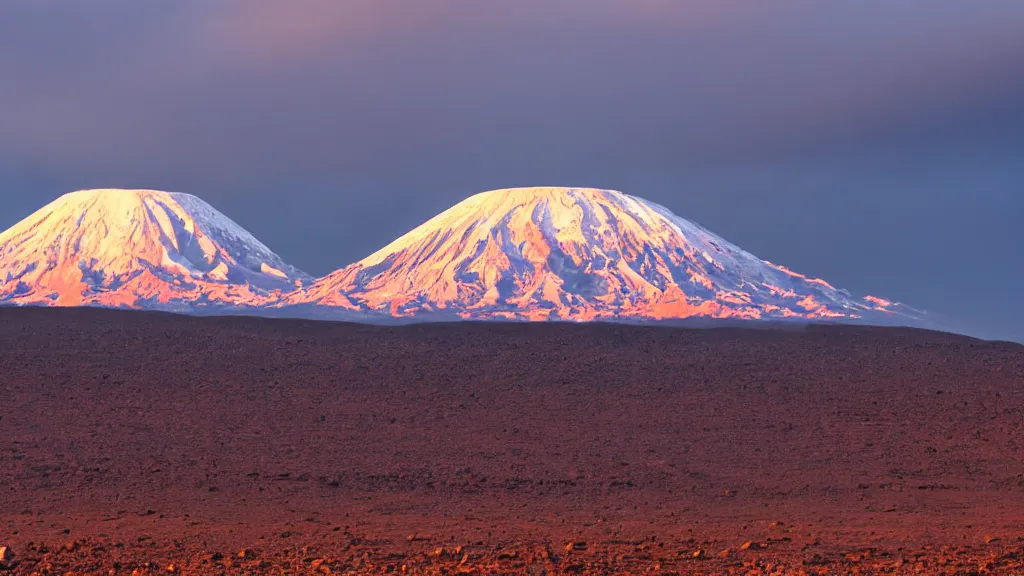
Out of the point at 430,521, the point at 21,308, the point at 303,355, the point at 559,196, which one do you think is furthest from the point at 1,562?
the point at 559,196

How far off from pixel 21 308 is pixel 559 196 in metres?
74.0

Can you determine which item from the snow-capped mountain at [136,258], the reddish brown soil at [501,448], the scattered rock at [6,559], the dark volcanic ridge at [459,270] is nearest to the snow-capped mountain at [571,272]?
the dark volcanic ridge at [459,270]

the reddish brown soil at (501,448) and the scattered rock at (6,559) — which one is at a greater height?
the reddish brown soil at (501,448)

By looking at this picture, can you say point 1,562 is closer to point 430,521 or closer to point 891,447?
point 430,521

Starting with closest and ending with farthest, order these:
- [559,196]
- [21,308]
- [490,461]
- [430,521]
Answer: [430,521] → [490,461] → [21,308] → [559,196]

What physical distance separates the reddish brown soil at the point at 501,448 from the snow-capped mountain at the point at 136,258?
269 ft

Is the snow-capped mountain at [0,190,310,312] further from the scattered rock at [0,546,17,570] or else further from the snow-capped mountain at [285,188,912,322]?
the scattered rock at [0,546,17,570]

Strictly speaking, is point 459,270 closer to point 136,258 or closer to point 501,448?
point 136,258

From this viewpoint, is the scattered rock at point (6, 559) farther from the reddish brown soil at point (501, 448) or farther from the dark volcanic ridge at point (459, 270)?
the dark volcanic ridge at point (459, 270)

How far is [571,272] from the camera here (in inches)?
4326

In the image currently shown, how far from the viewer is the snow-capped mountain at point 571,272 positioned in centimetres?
9806

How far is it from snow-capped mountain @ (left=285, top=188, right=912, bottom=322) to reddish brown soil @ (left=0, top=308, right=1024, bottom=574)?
52982 millimetres

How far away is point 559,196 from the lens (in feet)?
373

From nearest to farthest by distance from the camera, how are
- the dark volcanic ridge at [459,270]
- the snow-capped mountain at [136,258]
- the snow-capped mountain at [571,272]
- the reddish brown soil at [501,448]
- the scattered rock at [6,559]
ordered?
1. the scattered rock at [6,559]
2. the reddish brown soil at [501,448]
3. the snow-capped mountain at [571,272]
4. the dark volcanic ridge at [459,270]
5. the snow-capped mountain at [136,258]
